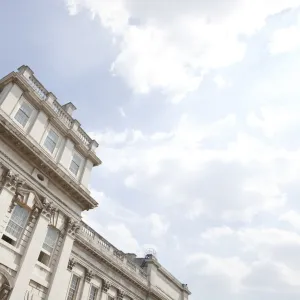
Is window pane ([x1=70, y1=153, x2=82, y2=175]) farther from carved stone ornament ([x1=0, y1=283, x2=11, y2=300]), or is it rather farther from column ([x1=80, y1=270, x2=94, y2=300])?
carved stone ornament ([x1=0, y1=283, x2=11, y2=300])

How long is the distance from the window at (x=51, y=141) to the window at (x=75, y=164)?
83.7 inches

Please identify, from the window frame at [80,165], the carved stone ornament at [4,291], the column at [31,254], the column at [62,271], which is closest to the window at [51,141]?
the window frame at [80,165]

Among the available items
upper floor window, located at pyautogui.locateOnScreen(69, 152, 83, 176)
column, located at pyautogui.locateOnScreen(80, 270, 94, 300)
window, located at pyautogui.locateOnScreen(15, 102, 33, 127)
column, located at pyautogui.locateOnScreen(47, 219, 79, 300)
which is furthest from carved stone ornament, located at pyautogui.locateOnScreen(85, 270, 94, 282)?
window, located at pyautogui.locateOnScreen(15, 102, 33, 127)

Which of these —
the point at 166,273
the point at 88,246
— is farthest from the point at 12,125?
the point at 166,273

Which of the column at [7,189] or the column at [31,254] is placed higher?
the column at [7,189]

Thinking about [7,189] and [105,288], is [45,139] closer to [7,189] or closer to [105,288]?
[7,189]

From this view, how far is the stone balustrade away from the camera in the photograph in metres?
28.3

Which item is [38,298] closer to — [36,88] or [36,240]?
[36,240]

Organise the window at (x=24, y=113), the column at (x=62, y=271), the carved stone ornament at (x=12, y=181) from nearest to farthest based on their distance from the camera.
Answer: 1. the carved stone ornament at (x=12, y=181)
2. the column at (x=62, y=271)
3. the window at (x=24, y=113)

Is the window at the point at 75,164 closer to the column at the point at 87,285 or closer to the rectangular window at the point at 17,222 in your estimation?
the rectangular window at the point at 17,222

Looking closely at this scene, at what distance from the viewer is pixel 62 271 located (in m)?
21.9

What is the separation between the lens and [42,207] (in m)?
21.3

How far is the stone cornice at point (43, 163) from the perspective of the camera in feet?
65.1

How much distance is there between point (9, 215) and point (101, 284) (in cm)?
1299
